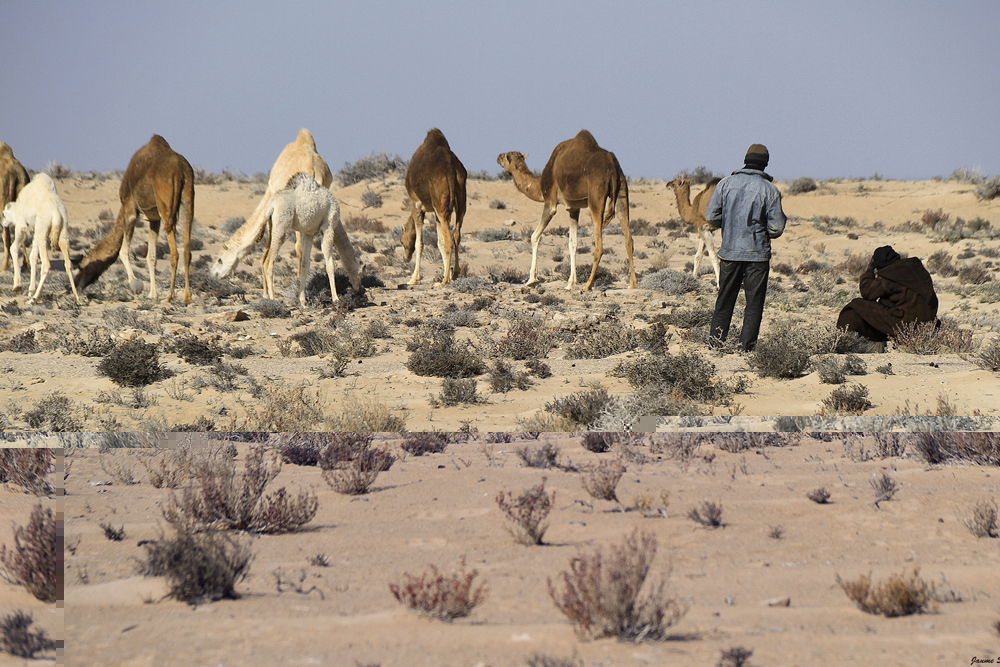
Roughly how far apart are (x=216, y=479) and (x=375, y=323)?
8.35 metres

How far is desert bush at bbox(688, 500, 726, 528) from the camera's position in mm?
6109

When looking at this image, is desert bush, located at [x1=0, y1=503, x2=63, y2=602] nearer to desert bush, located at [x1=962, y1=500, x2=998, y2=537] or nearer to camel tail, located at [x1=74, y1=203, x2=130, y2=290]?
desert bush, located at [x1=962, y1=500, x2=998, y2=537]

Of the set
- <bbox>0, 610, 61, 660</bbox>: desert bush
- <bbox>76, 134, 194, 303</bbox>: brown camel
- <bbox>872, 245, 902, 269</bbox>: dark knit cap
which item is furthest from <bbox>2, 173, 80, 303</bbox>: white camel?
<bbox>0, 610, 61, 660</bbox>: desert bush

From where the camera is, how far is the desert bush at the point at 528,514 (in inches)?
222

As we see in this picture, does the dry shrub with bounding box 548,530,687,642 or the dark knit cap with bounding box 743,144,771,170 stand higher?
the dark knit cap with bounding box 743,144,771,170

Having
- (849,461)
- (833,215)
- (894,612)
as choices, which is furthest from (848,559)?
(833,215)

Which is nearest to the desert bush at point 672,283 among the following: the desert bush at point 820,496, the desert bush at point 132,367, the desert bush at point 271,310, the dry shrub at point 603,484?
the desert bush at point 271,310

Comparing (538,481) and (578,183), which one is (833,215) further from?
(538,481)

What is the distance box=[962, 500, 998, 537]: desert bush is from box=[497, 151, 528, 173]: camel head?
17.6 meters

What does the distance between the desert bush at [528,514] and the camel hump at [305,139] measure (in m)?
14.7

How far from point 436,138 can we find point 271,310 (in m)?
6.84

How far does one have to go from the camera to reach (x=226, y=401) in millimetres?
10508

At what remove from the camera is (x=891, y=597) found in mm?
4406

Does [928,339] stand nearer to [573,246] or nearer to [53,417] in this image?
[53,417]
